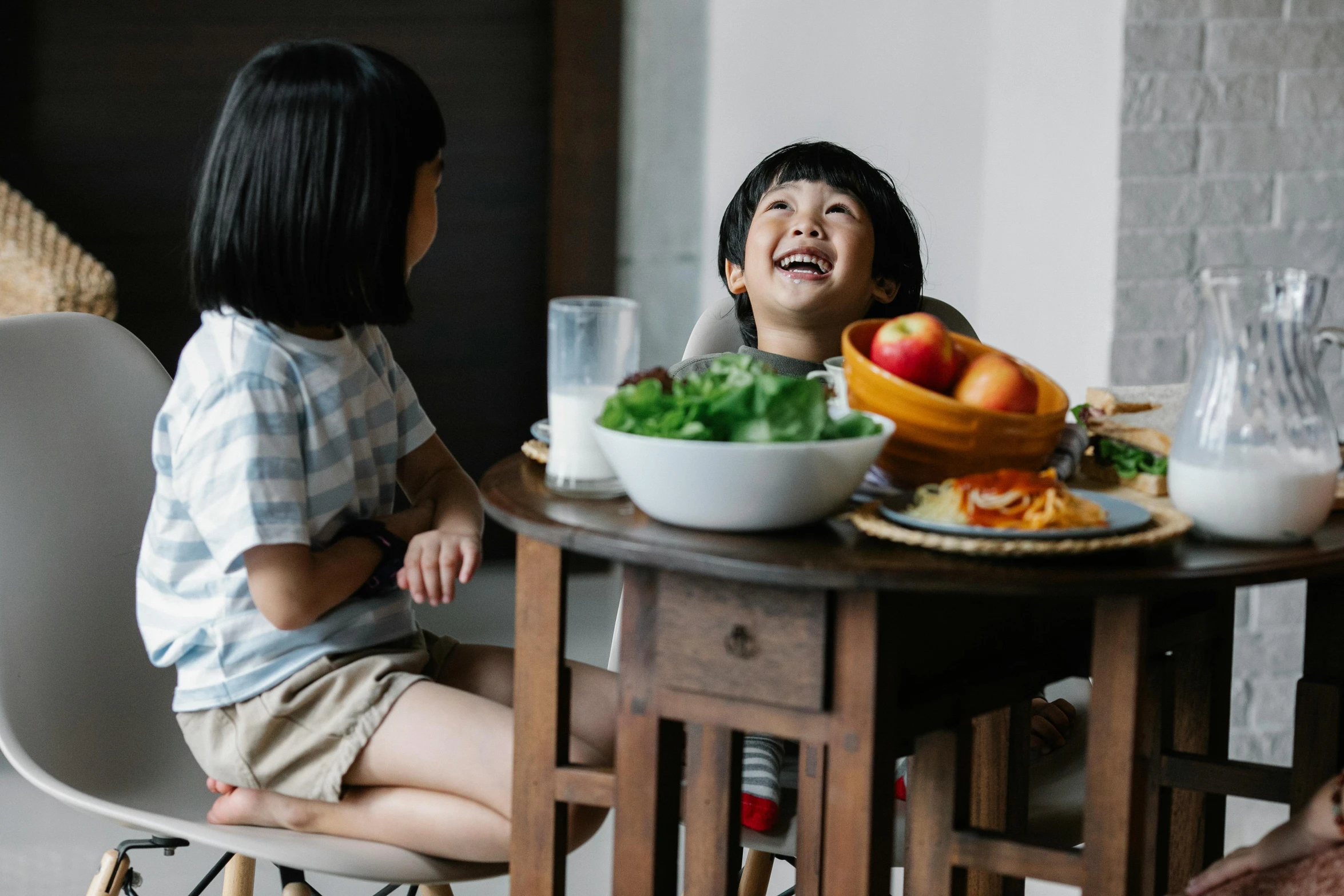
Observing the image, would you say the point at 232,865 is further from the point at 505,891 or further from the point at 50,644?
the point at 505,891

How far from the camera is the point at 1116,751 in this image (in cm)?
99

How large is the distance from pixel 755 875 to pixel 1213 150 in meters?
1.51

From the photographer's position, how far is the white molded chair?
127 cm

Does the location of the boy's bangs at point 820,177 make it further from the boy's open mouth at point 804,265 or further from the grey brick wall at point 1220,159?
the grey brick wall at point 1220,159

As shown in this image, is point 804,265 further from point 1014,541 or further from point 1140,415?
point 1014,541

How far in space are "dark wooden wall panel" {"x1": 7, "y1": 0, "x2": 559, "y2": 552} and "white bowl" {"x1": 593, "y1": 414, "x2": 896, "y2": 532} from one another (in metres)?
2.17

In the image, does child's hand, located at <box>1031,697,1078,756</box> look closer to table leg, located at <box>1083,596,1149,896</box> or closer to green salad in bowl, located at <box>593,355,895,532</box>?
table leg, located at <box>1083,596,1149,896</box>

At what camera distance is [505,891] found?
2086 millimetres

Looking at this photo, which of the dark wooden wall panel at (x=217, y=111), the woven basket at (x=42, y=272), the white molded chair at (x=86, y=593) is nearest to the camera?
the white molded chair at (x=86, y=593)

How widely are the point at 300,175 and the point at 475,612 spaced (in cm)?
201

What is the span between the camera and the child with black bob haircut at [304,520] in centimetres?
119

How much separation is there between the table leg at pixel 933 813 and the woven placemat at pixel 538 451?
0.38 metres

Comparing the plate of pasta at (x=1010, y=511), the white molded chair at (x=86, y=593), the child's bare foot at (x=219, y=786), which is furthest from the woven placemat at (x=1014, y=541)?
the child's bare foot at (x=219, y=786)

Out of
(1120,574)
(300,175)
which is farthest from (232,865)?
(1120,574)
